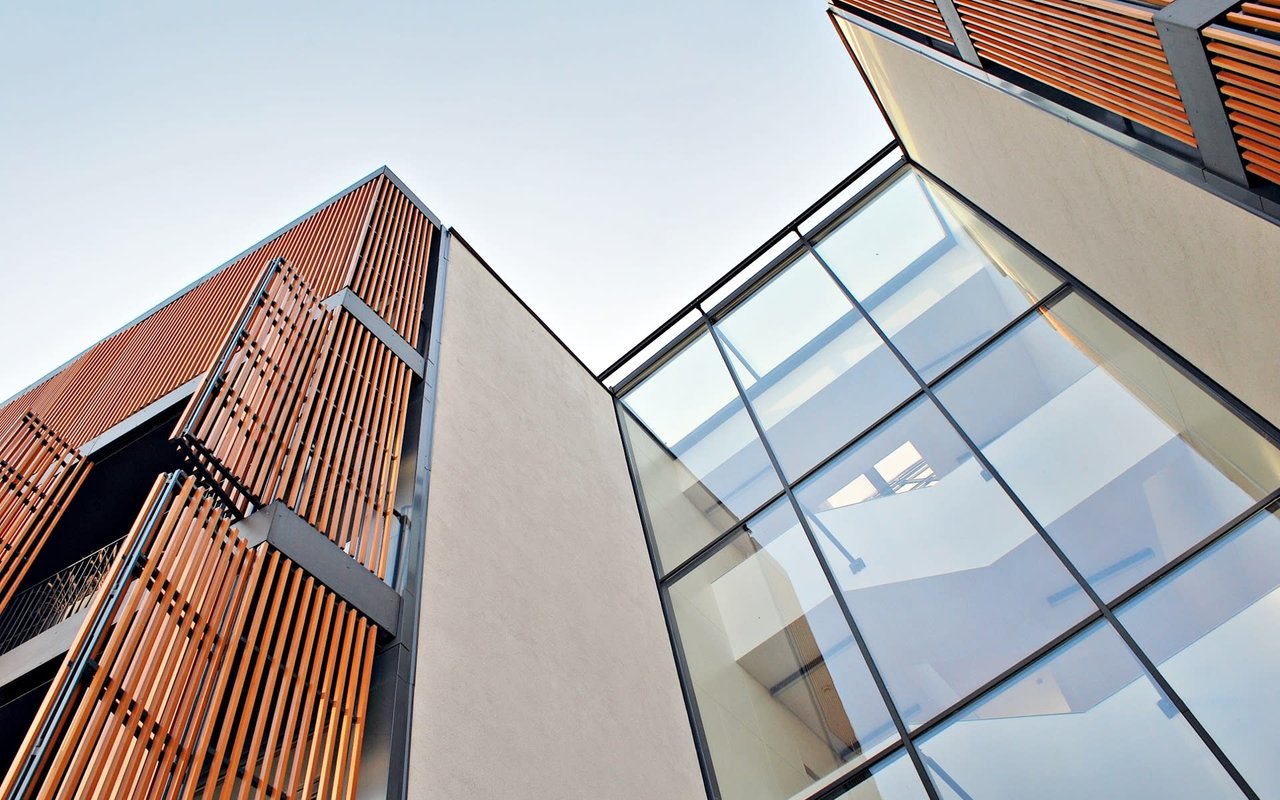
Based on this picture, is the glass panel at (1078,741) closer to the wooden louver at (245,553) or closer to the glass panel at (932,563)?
the glass panel at (932,563)

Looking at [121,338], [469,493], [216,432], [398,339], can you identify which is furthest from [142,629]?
[121,338]

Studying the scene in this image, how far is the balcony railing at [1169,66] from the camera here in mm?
4004

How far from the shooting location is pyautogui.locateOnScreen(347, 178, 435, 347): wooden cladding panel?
8797 millimetres

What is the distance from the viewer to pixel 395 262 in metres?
9.80

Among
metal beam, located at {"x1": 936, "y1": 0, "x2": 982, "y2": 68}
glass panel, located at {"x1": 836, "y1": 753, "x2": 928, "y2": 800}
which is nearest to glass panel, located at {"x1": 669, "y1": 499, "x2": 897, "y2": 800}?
glass panel, located at {"x1": 836, "y1": 753, "x2": 928, "y2": 800}

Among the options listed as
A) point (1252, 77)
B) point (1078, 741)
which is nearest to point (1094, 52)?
point (1252, 77)

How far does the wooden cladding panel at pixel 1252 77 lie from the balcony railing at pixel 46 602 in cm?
917

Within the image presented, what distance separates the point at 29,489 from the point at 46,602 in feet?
3.76

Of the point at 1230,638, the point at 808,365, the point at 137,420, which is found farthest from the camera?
the point at 808,365

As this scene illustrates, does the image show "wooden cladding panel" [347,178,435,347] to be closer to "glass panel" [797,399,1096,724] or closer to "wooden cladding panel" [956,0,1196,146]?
"glass panel" [797,399,1096,724]

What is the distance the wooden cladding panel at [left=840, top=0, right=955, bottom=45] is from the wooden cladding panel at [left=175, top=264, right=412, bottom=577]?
588cm

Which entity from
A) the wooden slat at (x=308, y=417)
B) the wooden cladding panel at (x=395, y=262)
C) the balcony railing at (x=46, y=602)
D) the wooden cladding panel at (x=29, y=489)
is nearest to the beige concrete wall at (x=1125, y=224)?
the wooden slat at (x=308, y=417)

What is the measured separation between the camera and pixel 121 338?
497 inches

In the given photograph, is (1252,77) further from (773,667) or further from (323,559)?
(323,559)
